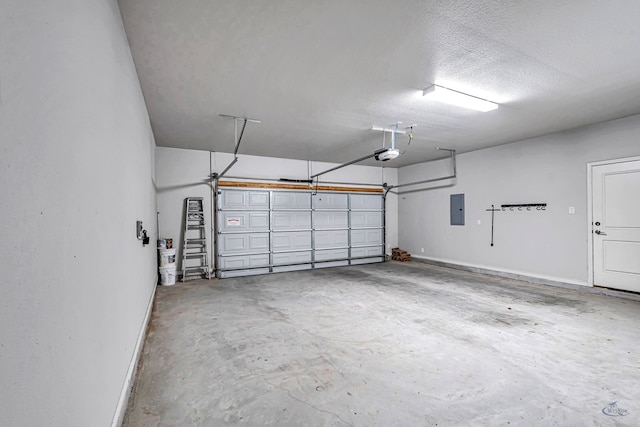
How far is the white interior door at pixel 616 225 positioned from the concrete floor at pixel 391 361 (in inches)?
17.2

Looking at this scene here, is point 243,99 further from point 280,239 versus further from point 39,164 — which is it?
point 280,239

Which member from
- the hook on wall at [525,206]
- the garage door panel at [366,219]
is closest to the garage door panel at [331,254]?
the garage door panel at [366,219]

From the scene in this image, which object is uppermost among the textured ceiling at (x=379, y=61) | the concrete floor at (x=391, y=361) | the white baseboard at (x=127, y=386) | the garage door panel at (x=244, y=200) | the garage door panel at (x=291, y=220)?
Result: the textured ceiling at (x=379, y=61)

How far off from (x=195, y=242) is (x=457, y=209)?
20.8 feet

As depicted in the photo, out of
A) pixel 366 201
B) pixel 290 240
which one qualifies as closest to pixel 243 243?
pixel 290 240

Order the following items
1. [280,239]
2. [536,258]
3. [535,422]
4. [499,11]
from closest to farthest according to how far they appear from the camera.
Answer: [535,422]
[499,11]
[536,258]
[280,239]

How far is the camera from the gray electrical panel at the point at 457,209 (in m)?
7.23

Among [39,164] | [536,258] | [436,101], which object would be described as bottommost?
[536,258]

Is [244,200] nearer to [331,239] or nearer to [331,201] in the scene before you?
[331,201]

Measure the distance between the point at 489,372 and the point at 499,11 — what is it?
2894 mm

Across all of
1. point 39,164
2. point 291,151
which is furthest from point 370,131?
point 39,164

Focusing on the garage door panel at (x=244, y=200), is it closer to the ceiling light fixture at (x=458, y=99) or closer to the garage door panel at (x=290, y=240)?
the garage door panel at (x=290, y=240)

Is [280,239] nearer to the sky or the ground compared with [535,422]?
nearer to the sky

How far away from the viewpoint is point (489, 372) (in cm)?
248
